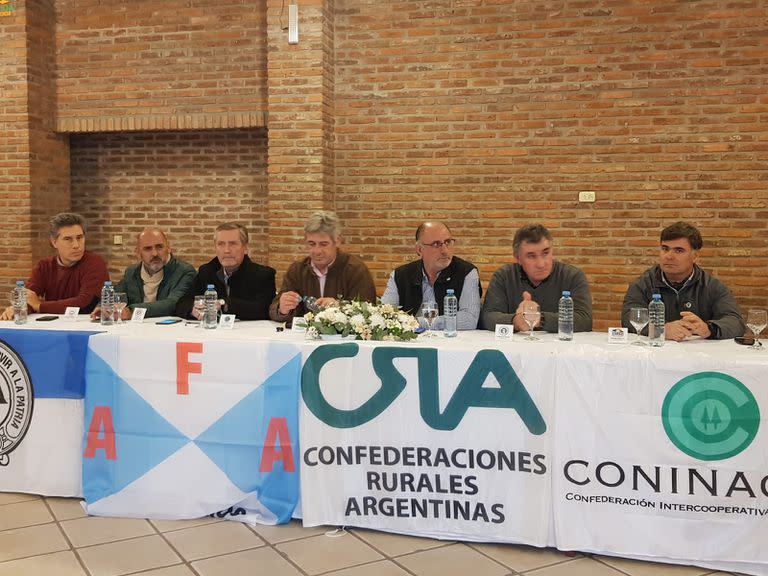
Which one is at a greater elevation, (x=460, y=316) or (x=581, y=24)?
(x=581, y=24)

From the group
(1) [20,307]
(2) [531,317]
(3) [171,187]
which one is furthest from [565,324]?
(3) [171,187]

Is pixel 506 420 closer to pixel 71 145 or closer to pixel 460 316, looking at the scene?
pixel 460 316

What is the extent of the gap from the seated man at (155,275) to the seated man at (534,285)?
6.17 feet

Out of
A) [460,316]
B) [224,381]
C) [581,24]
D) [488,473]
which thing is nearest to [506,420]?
[488,473]

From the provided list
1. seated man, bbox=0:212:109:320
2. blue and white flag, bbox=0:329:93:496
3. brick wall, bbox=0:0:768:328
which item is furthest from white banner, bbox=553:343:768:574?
brick wall, bbox=0:0:768:328

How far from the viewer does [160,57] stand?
652cm

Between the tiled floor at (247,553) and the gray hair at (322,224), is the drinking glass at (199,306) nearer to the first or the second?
the gray hair at (322,224)

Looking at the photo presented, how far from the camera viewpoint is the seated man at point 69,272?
180 inches

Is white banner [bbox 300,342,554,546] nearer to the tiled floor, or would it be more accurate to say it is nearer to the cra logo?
the tiled floor

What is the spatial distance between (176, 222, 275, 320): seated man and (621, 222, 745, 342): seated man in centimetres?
198

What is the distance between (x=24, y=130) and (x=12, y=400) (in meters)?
3.77

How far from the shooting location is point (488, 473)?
118 inches

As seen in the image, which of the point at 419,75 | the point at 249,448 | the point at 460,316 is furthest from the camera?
the point at 419,75

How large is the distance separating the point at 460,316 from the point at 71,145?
15.9 ft
